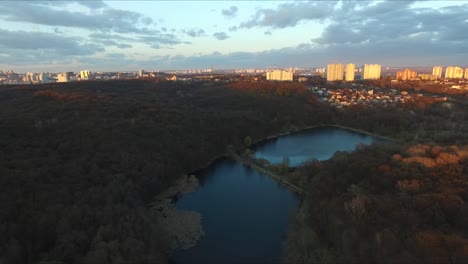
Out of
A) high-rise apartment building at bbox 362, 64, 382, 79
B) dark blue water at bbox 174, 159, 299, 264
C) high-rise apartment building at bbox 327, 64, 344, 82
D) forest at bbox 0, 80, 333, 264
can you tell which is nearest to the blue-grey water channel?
dark blue water at bbox 174, 159, 299, 264

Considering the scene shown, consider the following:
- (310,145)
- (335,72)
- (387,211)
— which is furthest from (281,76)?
(387,211)

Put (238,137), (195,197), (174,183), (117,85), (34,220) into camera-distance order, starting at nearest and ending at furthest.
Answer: (34,220)
(195,197)
(174,183)
(238,137)
(117,85)

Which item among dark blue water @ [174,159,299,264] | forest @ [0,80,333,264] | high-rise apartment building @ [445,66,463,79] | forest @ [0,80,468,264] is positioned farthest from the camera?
high-rise apartment building @ [445,66,463,79]

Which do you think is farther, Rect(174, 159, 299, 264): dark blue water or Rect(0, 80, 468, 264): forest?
Rect(174, 159, 299, 264): dark blue water

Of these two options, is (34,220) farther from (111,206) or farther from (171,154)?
(171,154)

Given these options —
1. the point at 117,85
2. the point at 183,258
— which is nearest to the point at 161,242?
the point at 183,258

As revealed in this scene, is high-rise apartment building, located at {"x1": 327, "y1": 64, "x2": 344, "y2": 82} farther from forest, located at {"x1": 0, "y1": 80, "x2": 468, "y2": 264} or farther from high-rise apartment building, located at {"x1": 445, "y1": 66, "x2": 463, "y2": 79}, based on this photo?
forest, located at {"x1": 0, "y1": 80, "x2": 468, "y2": 264}
